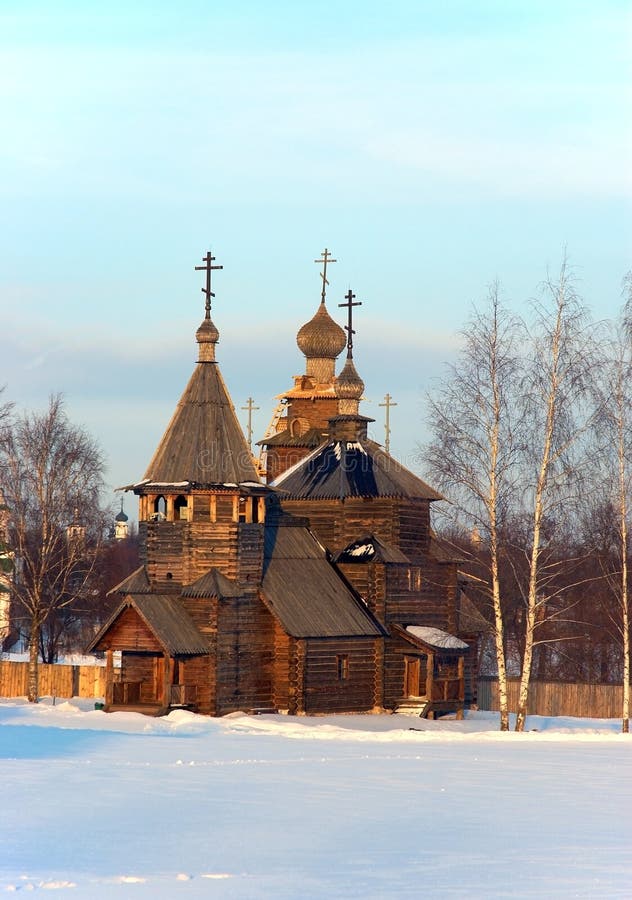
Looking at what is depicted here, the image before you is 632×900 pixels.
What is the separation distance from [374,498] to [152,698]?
30.8 ft

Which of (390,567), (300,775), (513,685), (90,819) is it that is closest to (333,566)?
(390,567)

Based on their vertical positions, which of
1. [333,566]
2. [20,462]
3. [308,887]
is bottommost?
[308,887]

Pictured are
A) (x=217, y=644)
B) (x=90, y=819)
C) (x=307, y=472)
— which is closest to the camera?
(x=90, y=819)

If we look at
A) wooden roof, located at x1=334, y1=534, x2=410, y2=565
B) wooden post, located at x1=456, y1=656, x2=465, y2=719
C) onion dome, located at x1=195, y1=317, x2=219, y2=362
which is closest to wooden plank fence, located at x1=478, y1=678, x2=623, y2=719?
wooden post, located at x1=456, y1=656, x2=465, y2=719

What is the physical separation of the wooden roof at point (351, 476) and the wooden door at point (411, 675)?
4.81 metres

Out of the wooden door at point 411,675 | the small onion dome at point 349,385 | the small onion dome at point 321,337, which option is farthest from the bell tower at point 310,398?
the wooden door at point 411,675

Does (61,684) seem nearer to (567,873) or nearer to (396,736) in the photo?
(396,736)

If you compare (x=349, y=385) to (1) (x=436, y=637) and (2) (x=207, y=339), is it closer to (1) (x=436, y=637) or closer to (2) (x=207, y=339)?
(2) (x=207, y=339)

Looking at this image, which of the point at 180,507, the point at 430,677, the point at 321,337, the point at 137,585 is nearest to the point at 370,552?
the point at 430,677

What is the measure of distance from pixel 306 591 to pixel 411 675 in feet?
14.6

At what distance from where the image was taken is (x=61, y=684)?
50281 mm

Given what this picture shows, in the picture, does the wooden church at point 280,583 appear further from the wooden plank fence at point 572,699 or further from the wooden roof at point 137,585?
the wooden plank fence at point 572,699

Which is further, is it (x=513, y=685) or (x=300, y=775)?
(x=513, y=685)

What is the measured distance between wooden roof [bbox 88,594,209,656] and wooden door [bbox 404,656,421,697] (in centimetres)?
781
